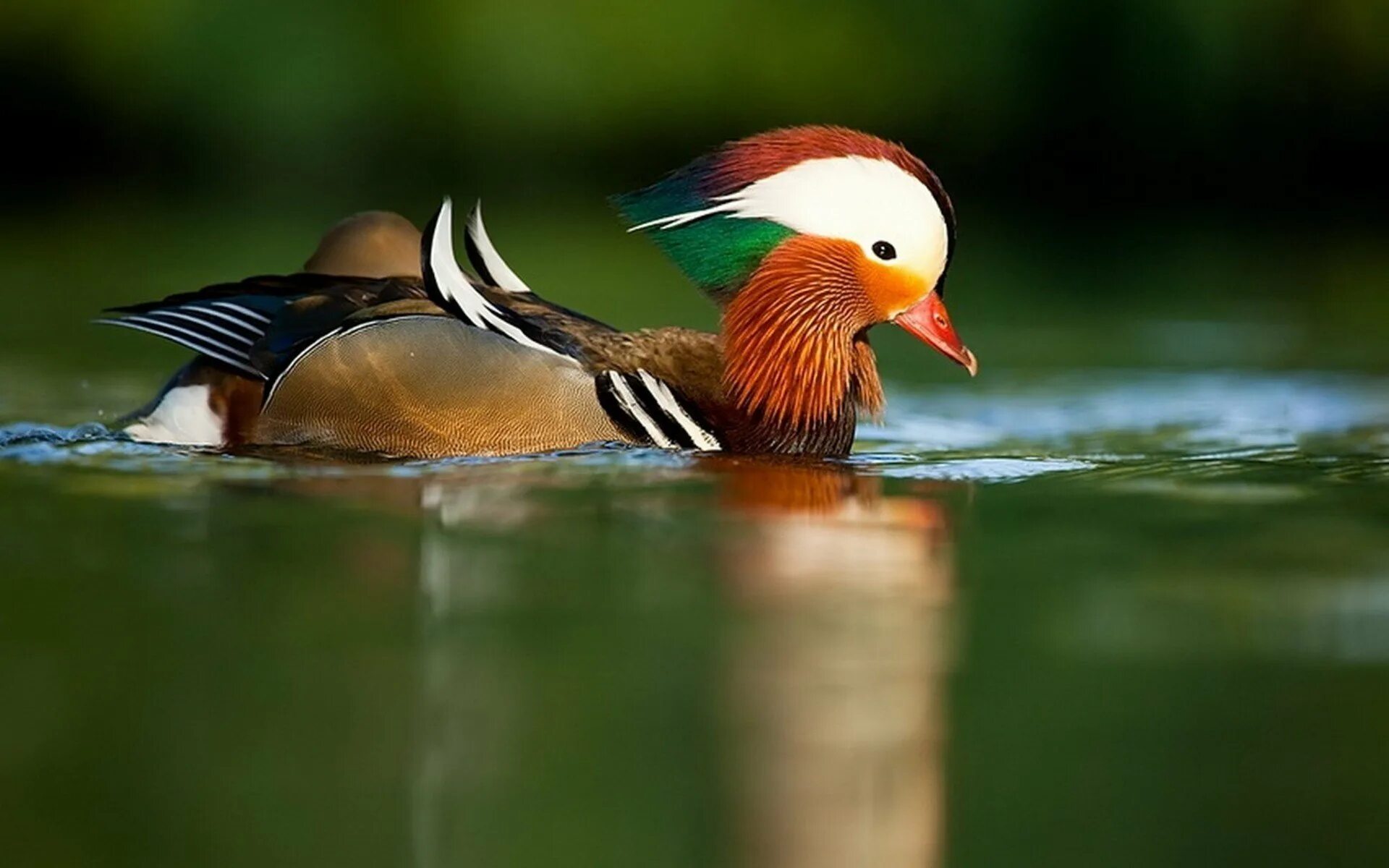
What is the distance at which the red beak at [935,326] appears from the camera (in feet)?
22.7

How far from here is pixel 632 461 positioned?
6.49 meters

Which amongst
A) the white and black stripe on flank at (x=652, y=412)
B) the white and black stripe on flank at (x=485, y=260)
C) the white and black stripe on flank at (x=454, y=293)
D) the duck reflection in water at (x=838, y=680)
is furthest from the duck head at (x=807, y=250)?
the duck reflection in water at (x=838, y=680)

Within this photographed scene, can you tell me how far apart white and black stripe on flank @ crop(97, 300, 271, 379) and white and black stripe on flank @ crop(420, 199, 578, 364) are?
563 millimetres

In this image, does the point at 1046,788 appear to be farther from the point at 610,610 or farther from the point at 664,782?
the point at 610,610

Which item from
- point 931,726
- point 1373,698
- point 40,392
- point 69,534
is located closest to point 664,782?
point 931,726

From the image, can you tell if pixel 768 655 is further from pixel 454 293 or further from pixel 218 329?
pixel 218 329

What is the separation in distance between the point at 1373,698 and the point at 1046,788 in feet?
2.58

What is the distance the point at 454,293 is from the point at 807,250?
1.11 m

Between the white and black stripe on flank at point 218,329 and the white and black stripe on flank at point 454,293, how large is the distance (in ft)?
1.85

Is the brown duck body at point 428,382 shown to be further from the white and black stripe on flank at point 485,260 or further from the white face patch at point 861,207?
the white face patch at point 861,207

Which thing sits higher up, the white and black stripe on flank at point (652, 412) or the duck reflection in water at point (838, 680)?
the white and black stripe on flank at point (652, 412)

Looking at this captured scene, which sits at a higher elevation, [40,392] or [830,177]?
[830,177]

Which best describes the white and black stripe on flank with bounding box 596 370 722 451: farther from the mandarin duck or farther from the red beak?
the red beak

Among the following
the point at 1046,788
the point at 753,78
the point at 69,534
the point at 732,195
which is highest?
the point at 753,78
